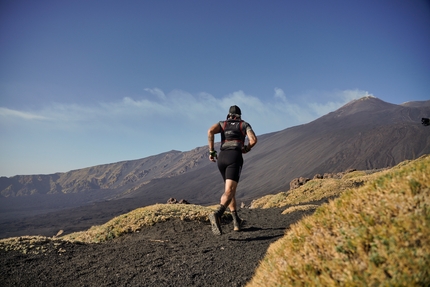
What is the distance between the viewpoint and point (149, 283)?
12.6 ft

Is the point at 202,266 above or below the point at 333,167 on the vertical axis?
above

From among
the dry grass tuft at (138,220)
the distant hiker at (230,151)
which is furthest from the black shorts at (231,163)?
the dry grass tuft at (138,220)

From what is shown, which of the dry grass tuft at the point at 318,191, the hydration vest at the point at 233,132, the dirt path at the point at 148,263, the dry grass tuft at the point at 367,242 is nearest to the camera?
the dry grass tuft at the point at 367,242

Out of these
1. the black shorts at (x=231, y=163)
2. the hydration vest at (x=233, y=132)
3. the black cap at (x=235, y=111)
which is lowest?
the black shorts at (x=231, y=163)

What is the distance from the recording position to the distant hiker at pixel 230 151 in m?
5.82

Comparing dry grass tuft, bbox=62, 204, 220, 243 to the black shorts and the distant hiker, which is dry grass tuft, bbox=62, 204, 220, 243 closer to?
the distant hiker

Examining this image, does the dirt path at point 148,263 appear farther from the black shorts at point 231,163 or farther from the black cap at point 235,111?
the black cap at point 235,111

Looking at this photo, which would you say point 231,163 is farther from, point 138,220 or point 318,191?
point 318,191

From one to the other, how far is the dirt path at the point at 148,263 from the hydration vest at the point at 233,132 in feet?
7.87

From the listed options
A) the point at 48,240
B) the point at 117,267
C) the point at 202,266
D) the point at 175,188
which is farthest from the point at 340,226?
the point at 175,188

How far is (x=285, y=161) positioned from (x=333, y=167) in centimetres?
2547

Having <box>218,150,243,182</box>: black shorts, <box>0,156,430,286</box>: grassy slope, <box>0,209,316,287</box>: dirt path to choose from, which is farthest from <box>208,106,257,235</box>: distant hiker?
<box>0,156,430,286</box>: grassy slope

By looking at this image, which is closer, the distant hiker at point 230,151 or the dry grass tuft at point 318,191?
the distant hiker at point 230,151

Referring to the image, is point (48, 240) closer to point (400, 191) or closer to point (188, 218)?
point (188, 218)
